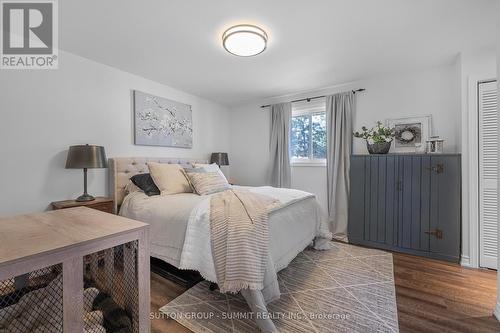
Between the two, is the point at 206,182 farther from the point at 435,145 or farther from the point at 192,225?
the point at 435,145

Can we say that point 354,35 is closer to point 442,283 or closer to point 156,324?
point 442,283

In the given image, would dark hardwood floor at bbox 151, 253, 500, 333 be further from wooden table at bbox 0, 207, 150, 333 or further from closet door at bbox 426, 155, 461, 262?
wooden table at bbox 0, 207, 150, 333

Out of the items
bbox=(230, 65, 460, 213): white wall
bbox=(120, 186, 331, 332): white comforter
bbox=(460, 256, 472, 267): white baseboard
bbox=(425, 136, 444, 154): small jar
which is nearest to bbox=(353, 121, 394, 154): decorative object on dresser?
bbox=(230, 65, 460, 213): white wall

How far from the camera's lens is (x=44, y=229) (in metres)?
0.91

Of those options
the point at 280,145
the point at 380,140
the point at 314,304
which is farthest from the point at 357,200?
the point at 314,304

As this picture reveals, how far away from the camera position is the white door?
2297mm

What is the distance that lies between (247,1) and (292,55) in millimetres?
967

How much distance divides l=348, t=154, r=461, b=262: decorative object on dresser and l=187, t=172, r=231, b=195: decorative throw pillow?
1.81 metres

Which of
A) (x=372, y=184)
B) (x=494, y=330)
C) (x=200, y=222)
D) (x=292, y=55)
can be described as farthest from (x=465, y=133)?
(x=200, y=222)

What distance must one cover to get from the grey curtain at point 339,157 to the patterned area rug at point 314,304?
3.45 feet

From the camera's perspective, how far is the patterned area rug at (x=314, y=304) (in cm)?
152

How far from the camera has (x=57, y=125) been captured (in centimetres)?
234

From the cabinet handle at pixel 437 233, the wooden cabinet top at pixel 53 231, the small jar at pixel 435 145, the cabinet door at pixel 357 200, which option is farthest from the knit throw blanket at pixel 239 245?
the small jar at pixel 435 145

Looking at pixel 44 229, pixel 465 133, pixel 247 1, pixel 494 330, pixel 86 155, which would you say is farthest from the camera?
pixel 465 133
